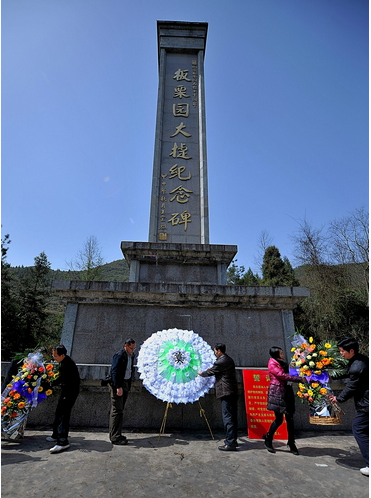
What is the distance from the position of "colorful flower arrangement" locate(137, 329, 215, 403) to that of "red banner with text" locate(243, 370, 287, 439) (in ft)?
2.69

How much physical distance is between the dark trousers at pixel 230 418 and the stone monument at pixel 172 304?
0.88 m

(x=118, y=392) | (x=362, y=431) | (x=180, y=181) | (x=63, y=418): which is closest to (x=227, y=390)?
(x=118, y=392)

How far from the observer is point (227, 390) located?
13.5 ft

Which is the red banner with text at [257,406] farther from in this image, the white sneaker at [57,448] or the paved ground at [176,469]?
the white sneaker at [57,448]

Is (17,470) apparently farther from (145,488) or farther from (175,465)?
(175,465)

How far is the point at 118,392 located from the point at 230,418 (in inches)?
61.2

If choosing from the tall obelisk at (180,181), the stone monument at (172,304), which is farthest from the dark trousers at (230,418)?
the tall obelisk at (180,181)

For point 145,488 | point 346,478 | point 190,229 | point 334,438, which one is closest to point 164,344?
point 145,488

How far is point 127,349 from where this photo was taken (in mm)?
4438

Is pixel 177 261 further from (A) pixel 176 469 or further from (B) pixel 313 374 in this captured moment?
(A) pixel 176 469

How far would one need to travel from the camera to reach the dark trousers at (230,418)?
3.94 m

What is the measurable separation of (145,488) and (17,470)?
55.9 inches

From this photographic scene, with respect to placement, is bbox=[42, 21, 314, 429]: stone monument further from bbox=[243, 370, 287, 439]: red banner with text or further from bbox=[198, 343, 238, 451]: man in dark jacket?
bbox=[198, 343, 238, 451]: man in dark jacket

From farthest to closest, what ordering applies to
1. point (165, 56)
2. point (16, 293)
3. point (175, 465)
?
point (16, 293), point (165, 56), point (175, 465)
